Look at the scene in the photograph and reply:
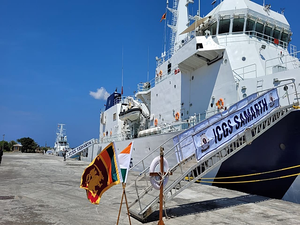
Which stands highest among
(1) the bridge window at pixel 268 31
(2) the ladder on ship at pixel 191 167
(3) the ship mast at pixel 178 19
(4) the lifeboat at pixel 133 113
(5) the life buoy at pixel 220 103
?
(3) the ship mast at pixel 178 19

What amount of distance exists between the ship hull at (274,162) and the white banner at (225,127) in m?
0.88

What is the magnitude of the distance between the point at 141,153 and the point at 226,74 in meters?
7.53

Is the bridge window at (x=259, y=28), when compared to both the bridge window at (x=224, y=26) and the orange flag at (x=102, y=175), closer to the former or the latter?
the bridge window at (x=224, y=26)

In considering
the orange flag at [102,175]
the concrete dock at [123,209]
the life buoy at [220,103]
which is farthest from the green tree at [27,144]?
the orange flag at [102,175]

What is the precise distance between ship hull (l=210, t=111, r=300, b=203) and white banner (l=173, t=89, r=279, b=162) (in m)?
0.88

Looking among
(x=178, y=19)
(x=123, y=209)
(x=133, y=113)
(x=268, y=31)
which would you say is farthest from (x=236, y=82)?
(x=178, y=19)

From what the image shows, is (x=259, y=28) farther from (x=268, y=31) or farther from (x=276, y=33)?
(x=276, y=33)

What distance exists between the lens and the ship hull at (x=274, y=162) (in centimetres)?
802

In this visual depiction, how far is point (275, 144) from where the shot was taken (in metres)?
8.43

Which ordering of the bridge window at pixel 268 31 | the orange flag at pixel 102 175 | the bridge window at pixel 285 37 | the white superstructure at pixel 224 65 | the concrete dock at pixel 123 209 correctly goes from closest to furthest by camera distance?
the orange flag at pixel 102 175
the concrete dock at pixel 123 209
the white superstructure at pixel 224 65
the bridge window at pixel 268 31
the bridge window at pixel 285 37

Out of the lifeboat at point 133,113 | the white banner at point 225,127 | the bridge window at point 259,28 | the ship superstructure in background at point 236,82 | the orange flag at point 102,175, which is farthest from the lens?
the lifeboat at point 133,113

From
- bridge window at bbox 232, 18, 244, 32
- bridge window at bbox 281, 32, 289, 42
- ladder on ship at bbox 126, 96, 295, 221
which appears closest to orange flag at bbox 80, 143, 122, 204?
ladder on ship at bbox 126, 96, 295, 221

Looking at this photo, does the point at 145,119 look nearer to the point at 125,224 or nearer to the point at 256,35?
the point at 256,35

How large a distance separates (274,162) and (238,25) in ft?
24.8
